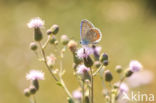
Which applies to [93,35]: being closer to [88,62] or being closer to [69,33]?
[88,62]

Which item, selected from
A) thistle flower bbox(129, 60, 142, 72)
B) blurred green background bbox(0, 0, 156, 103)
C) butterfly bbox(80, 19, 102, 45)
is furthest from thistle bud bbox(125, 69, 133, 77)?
blurred green background bbox(0, 0, 156, 103)

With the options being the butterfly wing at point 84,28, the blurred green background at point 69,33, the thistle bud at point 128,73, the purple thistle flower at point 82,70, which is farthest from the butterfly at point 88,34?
the blurred green background at point 69,33

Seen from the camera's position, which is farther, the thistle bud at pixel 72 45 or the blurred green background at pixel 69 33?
the blurred green background at pixel 69 33

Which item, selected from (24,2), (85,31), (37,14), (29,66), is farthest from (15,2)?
(85,31)

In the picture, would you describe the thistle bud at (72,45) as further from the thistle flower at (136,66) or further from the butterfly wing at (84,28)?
the thistle flower at (136,66)

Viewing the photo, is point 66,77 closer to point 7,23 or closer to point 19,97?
point 19,97

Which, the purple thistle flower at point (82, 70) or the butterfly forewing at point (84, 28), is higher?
the butterfly forewing at point (84, 28)

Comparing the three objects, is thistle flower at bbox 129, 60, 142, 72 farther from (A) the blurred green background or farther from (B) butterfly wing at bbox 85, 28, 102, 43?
(A) the blurred green background
